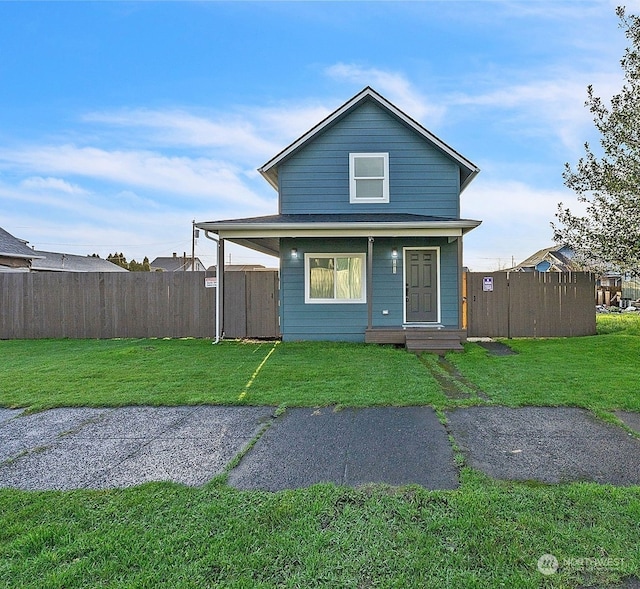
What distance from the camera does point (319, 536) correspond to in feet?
7.07

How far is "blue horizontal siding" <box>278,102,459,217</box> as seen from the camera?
10.4 metres

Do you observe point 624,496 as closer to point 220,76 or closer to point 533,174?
point 220,76

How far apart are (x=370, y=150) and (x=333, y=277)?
12.4 ft

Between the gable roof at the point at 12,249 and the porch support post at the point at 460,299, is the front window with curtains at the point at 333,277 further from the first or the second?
the gable roof at the point at 12,249

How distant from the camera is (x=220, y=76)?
13.4 meters

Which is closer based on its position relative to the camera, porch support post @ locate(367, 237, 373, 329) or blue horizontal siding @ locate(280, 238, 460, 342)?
porch support post @ locate(367, 237, 373, 329)

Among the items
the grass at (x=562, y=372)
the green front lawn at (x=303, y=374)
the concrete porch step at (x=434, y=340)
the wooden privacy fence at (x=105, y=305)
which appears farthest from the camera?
the wooden privacy fence at (x=105, y=305)

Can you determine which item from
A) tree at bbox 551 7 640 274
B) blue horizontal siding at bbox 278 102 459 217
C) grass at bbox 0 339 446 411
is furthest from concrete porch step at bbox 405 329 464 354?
tree at bbox 551 7 640 274

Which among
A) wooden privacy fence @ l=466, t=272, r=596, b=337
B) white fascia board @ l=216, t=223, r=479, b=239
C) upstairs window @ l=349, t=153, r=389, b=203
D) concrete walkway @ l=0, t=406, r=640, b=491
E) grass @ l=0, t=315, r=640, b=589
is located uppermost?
upstairs window @ l=349, t=153, r=389, b=203

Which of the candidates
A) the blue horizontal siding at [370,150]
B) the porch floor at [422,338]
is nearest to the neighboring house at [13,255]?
the blue horizontal siding at [370,150]

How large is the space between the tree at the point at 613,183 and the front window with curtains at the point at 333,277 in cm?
617

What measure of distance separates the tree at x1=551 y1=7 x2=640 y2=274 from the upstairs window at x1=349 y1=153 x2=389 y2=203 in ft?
Result: 17.0

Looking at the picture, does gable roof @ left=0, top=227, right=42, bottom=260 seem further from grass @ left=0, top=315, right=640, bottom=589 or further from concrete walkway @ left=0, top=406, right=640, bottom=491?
grass @ left=0, top=315, right=640, bottom=589

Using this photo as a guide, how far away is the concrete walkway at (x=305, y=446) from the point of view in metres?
2.95
